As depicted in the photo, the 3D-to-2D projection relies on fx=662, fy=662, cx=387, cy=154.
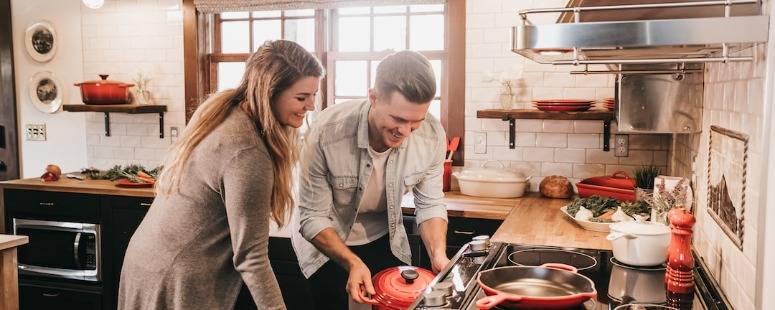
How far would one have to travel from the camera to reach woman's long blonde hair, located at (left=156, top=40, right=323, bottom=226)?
1.81 metres

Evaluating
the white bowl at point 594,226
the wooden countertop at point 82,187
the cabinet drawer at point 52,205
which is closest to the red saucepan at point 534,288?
the white bowl at point 594,226

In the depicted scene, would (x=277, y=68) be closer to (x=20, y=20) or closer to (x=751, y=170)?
(x=751, y=170)

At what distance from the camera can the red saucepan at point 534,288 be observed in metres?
1.41

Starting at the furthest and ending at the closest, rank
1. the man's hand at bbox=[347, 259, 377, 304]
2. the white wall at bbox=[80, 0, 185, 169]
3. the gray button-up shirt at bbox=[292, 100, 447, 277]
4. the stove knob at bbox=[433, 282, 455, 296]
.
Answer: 1. the white wall at bbox=[80, 0, 185, 169]
2. the gray button-up shirt at bbox=[292, 100, 447, 277]
3. the man's hand at bbox=[347, 259, 377, 304]
4. the stove knob at bbox=[433, 282, 455, 296]

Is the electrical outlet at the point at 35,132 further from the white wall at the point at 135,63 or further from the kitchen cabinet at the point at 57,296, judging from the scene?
the kitchen cabinet at the point at 57,296

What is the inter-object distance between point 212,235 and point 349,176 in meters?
0.69

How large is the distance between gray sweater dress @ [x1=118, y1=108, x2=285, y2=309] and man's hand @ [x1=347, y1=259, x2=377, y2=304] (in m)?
0.21

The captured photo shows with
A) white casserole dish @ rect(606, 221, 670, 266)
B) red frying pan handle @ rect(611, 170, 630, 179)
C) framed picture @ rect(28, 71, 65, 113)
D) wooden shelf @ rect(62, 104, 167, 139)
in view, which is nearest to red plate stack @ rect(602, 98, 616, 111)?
red frying pan handle @ rect(611, 170, 630, 179)

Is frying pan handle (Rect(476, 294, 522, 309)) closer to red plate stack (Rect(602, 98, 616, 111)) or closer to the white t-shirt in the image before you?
the white t-shirt

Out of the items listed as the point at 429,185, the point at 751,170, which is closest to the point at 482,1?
the point at 429,185

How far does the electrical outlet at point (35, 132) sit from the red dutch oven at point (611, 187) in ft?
13.0

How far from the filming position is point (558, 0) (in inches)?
154

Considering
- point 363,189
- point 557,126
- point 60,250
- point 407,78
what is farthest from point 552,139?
point 60,250

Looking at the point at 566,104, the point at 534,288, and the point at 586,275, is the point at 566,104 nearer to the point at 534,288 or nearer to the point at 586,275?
the point at 586,275
